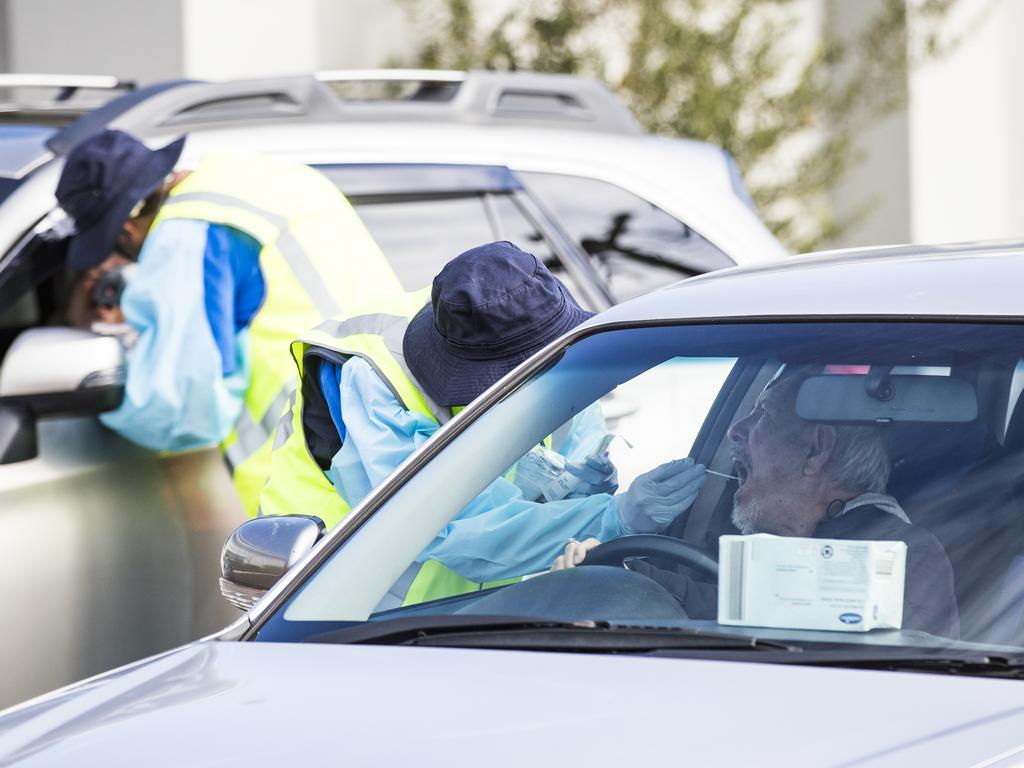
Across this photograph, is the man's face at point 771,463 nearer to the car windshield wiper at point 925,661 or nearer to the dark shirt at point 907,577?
the dark shirt at point 907,577

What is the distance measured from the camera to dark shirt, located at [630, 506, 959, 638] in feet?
6.72

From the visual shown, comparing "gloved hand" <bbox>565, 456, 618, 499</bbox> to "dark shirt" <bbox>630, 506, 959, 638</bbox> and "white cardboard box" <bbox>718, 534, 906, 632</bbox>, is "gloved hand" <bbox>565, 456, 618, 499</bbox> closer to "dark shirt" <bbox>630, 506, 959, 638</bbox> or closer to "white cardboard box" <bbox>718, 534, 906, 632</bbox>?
"dark shirt" <bbox>630, 506, 959, 638</bbox>

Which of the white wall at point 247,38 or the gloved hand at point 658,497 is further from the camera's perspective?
the white wall at point 247,38

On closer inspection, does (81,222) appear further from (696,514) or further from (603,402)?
(696,514)

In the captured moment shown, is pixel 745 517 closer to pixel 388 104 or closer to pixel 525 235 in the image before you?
pixel 525 235

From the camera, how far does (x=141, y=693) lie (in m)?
2.18

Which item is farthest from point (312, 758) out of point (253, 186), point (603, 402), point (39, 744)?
point (253, 186)

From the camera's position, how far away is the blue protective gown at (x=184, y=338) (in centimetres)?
359

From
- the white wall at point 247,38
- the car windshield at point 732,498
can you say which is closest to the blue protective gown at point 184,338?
the car windshield at point 732,498

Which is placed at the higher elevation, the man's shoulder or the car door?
the man's shoulder

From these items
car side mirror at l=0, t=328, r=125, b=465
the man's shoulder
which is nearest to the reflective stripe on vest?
car side mirror at l=0, t=328, r=125, b=465

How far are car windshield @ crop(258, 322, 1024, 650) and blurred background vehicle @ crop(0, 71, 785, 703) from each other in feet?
4.23

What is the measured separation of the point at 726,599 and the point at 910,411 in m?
0.40

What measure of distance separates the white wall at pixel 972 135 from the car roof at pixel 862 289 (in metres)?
10.8
